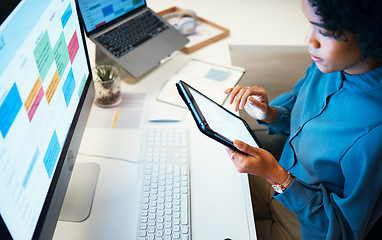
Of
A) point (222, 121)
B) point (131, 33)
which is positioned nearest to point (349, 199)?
point (222, 121)

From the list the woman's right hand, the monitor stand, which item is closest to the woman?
the woman's right hand

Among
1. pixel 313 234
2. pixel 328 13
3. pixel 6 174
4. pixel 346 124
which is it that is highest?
pixel 328 13

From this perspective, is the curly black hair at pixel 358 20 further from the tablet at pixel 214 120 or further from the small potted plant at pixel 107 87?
the small potted plant at pixel 107 87

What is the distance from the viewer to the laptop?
1075 millimetres

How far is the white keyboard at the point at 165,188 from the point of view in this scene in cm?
69

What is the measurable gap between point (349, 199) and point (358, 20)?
37 cm

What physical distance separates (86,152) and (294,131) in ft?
1.82

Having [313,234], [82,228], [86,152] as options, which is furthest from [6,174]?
[313,234]

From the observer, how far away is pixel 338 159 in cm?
74

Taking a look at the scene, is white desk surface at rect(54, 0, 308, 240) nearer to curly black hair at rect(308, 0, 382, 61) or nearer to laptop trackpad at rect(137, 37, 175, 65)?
laptop trackpad at rect(137, 37, 175, 65)

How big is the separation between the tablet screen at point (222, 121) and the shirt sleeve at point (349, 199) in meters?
0.16

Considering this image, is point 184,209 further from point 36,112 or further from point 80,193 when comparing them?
point 36,112

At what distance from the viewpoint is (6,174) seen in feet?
1.43

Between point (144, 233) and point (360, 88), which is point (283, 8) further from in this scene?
point (144, 233)
